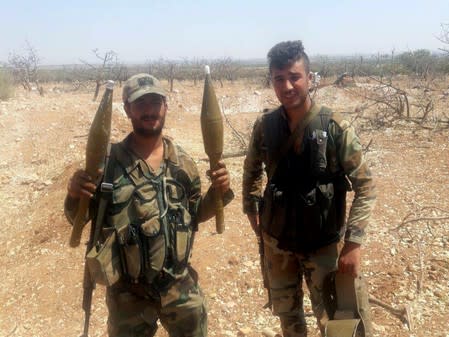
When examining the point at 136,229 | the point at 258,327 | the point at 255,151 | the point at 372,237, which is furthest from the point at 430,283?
the point at 136,229

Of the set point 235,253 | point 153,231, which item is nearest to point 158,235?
point 153,231

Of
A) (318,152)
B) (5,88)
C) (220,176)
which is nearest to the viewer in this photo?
(220,176)

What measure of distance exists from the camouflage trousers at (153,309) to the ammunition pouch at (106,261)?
0.15m

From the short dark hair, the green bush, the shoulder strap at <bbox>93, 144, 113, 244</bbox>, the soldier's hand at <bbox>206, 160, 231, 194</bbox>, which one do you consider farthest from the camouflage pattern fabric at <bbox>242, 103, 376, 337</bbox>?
the green bush

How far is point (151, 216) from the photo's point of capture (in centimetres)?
202

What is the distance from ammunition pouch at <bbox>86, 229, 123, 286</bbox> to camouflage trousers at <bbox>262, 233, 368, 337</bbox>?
0.84m

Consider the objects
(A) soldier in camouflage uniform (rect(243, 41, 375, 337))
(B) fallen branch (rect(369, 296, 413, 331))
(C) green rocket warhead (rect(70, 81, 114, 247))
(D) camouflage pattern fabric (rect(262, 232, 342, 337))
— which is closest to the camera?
(C) green rocket warhead (rect(70, 81, 114, 247))

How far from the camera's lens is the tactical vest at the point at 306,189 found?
6.99 feet

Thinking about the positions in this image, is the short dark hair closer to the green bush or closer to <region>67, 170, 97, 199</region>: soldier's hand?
<region>67, 170, 97, 199</region>: soldier's hand

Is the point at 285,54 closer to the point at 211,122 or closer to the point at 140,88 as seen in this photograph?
the point at 211,122

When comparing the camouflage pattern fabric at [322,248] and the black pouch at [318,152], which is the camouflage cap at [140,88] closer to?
the camouflage pattern fabric at [322,248]

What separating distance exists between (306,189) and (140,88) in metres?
0.96

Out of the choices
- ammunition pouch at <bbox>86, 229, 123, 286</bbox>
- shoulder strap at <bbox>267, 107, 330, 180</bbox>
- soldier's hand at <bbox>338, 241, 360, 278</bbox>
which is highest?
shoulder strap at <bbox>267, 107, 330, 180</bbox>

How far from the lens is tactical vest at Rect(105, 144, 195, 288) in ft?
6.55
